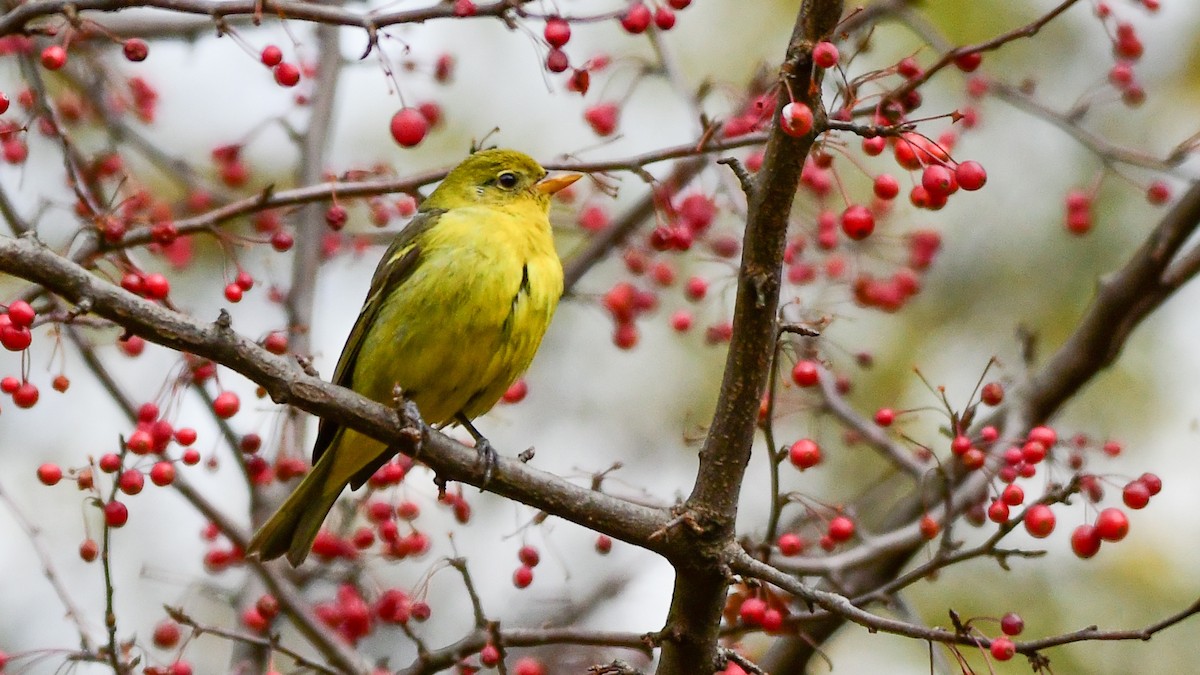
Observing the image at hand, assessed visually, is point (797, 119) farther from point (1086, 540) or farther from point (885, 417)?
point (885, 417)

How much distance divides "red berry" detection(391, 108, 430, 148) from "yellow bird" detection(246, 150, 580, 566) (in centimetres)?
29

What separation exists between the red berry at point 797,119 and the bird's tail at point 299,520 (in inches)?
85.4

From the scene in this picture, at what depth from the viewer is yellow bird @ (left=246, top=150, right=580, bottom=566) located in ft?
13.6

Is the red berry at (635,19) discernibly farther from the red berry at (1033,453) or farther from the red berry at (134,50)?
the red berry at (1033,453)

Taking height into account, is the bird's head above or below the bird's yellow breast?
above

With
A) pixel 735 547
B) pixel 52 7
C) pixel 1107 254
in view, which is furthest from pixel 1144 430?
pixel 52 7

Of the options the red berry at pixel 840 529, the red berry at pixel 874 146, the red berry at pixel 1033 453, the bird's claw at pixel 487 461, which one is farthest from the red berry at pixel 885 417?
the bird's claw at pixel 487 461

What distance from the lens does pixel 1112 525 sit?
3.14 m

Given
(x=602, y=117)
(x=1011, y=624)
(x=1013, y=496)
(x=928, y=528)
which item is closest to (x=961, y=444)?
(x=928, y=528)

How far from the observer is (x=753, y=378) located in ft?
9.61

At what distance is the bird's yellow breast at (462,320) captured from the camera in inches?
162

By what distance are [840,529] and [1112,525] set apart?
87cm

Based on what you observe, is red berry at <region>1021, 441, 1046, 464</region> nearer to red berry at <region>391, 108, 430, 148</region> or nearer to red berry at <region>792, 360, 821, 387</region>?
red berry at <region>792, 360, 821, 387</region>

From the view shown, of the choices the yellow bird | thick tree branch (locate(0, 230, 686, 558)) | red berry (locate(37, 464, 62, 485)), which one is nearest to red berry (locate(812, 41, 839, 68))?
thick tree branch (locate(0, 230, 686, 558))
